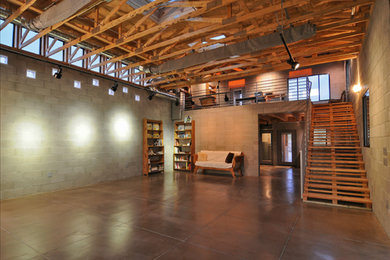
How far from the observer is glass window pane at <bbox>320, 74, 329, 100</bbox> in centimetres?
1078

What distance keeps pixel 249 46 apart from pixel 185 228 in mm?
3870

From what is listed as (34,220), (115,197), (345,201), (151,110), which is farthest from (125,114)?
(345,201)

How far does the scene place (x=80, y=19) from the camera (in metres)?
4.75

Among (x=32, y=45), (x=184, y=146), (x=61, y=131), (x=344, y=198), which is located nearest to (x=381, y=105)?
(x=344, y=198)

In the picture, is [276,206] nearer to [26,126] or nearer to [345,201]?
[345,201]

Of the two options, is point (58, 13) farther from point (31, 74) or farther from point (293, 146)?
point (293, 146)

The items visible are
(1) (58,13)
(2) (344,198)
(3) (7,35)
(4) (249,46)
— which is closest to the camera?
(1) (58,13)

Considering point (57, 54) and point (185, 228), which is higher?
point (57, 54)

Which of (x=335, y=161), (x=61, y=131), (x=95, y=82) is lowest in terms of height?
(x=335, y=161)

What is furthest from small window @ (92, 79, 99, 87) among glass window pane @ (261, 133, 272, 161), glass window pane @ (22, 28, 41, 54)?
glass window pane @ (261, 133, 272, 161)

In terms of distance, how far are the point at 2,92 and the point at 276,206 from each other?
659 cm

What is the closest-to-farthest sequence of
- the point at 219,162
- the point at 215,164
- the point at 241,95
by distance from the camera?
1. the point at 215,164
2. the point at 219,162
3. the point at 241,95

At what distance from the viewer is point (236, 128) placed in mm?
8539

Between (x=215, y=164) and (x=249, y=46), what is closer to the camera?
(x=249, y=46)
